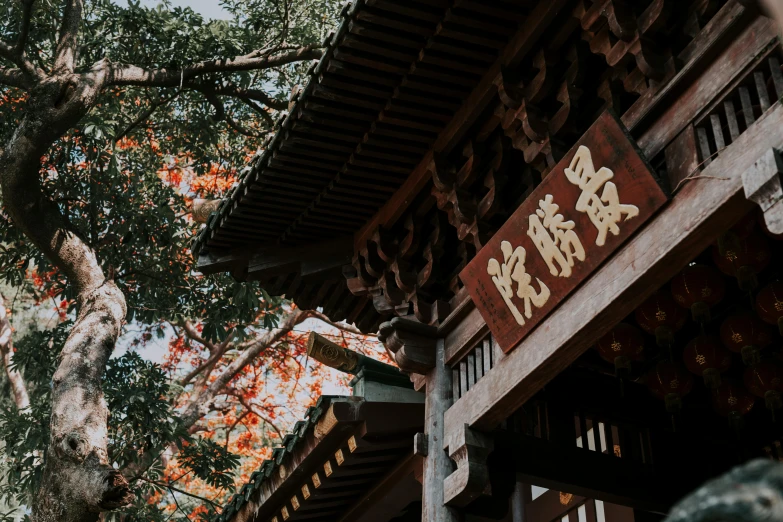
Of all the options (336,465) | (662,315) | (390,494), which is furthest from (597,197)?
(390,494)

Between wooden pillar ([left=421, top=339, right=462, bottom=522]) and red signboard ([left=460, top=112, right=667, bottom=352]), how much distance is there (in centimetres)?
71

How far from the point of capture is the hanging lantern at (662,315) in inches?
225

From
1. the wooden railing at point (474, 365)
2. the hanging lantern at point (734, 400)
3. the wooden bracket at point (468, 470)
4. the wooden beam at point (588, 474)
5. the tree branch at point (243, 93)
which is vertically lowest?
the wooden bracket at point (468, 470)

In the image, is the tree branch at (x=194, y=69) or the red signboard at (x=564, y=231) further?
the tree branch at (x=194, y=69)

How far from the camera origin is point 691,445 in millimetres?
6695

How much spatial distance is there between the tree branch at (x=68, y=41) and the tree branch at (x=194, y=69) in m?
0.62

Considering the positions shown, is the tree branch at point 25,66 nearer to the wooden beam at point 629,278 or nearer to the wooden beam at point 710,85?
the wooden beam at point 629,278

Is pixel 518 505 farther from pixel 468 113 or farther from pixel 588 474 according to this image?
pixel 468 113

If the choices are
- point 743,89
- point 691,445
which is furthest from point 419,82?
point 691,445

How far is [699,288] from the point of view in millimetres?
5512

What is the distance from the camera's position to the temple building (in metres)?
4.12

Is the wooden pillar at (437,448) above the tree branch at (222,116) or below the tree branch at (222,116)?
below

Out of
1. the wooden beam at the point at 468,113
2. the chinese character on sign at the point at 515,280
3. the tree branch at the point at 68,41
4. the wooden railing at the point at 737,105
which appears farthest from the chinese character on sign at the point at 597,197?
the tree branch at the point at 68,41

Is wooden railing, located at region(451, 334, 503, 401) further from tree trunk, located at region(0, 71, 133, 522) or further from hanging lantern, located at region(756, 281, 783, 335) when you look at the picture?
tree trunk, located at region(0, 71, 133, 522)
